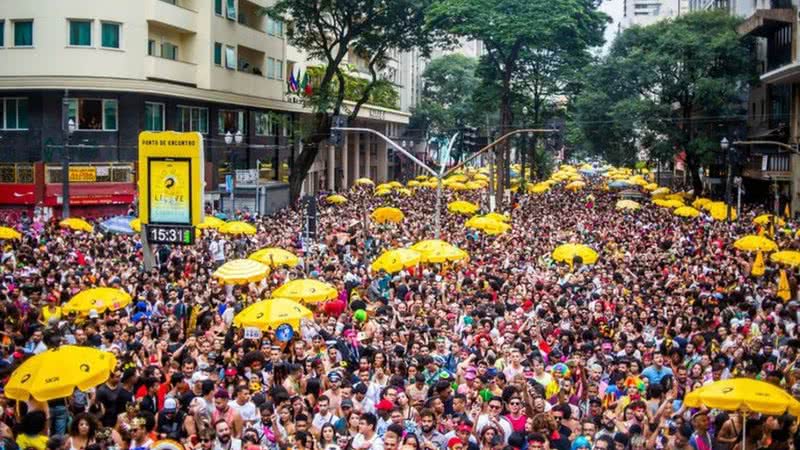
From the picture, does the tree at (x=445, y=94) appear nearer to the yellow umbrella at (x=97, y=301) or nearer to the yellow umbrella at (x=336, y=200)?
the yellow umbrella at (x=336, y=200)

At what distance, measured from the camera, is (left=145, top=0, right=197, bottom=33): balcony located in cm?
4225

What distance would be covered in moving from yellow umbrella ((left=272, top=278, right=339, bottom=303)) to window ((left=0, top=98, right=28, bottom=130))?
27783 mm

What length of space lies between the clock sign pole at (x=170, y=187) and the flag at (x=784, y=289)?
1171 cm

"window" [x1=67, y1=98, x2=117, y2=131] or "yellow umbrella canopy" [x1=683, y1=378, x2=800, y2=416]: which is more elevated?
"window" [x1=67, y1=98, x2=117, y2=131]

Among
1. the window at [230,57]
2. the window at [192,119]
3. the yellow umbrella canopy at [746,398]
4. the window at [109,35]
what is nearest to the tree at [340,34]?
the window at [230,57]

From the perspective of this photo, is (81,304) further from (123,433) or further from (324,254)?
(324,254)

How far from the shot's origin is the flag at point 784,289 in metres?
20.3

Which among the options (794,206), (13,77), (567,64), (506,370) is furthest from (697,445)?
(567,64)

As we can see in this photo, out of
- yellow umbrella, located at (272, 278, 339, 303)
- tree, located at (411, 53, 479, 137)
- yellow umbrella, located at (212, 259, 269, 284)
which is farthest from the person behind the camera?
tree, located at (411, 53, 479, 137)

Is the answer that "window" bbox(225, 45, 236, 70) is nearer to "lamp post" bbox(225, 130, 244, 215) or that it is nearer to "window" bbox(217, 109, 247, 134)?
"window" bbox(217, 109, 247, 134)

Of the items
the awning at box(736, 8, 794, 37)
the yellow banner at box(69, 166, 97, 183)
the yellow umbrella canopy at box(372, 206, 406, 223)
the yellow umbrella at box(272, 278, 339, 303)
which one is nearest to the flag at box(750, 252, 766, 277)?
the yellow umbrella at box(272, 278, 339, 303)

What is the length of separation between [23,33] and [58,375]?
33329 millimetres

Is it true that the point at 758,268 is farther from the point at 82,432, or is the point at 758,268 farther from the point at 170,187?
the point at 82,432

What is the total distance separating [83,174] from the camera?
39.6m
